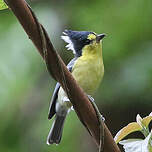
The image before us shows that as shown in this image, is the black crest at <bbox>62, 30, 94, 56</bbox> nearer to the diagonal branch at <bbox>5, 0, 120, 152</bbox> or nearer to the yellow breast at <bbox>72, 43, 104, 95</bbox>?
the yellow breast at <bbox>72, 43, 104, 95</bbox>

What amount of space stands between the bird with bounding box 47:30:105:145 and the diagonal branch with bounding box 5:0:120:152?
3.58 ft

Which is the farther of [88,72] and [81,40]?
[81,40]

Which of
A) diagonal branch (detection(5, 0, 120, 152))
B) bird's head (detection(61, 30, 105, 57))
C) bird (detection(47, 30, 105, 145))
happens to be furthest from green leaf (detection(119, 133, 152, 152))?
bird's head (detection(61, 30, 105, 57))

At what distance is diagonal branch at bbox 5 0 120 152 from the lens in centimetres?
127

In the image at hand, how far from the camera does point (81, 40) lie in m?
2.90

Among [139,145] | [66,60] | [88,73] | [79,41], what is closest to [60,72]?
[139,145]

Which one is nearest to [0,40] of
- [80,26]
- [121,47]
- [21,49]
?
[21,49]

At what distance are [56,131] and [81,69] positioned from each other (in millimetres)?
478

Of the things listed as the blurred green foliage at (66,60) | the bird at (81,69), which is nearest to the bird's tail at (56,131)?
the bird at (81,69)

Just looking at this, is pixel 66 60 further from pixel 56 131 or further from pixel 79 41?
pixel 56 131

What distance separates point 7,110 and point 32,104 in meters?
0.26

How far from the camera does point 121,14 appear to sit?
11.4 feet

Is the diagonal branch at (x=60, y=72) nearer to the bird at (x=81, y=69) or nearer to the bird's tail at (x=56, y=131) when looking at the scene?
the bird at (x=81, y=69)

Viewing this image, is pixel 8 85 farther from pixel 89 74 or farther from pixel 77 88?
pixel 77 88
